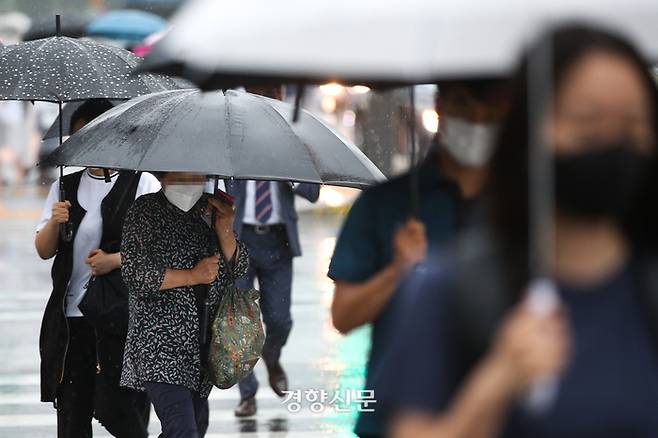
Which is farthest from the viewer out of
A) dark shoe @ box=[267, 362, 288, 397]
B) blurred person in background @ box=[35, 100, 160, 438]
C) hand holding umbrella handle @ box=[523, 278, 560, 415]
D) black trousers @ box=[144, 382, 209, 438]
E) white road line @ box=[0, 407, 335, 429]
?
dark shoe @ box=[267, 362, 288, 397]

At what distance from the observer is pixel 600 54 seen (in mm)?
2557

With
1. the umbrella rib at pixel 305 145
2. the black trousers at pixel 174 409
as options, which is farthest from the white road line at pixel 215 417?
the umbrella rib at pixel 305 145

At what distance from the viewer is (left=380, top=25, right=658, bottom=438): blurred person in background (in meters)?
2.43

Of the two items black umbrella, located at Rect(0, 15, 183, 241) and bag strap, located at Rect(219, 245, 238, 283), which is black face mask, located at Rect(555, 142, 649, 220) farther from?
black umbrella, located at Rect(0, 15, 183, 241)

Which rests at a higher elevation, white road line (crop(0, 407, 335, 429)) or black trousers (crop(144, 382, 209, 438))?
black trousers (crop(144, 382, 209, 438))

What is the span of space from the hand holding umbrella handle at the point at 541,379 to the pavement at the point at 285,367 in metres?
1.67

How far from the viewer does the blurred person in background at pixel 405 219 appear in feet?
12.3

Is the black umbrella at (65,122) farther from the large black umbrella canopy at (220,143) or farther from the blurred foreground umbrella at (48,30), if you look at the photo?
the large black umbrella canopy at (220,143)

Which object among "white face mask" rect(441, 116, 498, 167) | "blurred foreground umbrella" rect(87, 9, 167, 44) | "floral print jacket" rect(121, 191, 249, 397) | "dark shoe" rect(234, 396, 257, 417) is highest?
"blurred foreground umbrella" rect(87, 9, 167, 44)

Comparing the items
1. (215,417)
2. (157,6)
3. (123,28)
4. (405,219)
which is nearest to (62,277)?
(215,417)

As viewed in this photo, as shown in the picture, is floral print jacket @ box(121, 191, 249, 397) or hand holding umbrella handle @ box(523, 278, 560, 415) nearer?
hand holding umbrella handle @ box(523, 278, 560, 415)

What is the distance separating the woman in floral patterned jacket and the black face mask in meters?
3.68

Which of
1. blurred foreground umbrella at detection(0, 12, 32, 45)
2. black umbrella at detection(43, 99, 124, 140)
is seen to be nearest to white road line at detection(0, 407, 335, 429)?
black umbrella at detection(43, 99, 124, 140)

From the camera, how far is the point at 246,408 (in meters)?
9.28
